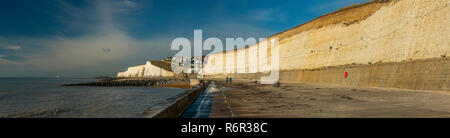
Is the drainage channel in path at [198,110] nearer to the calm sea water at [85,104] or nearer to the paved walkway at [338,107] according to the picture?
the paved walkway at [338,107]

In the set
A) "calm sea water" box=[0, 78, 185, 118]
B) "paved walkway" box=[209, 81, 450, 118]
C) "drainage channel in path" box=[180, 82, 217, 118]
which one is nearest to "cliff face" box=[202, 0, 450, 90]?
"paved walkway" box=[209, 81, 450, 118]

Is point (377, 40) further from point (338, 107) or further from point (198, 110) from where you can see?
point (198, 110)

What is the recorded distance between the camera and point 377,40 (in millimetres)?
30609

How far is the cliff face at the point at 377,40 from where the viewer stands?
822 inches

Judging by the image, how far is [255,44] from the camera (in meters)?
91.8

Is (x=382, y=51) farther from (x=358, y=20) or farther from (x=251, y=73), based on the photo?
(x=251, y=73)

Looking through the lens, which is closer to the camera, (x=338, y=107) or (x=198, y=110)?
(x=198, y=110)

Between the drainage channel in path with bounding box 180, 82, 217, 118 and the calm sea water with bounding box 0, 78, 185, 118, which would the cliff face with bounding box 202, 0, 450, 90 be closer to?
the drainage channel in path with bounding box 180, 82, 217, 118

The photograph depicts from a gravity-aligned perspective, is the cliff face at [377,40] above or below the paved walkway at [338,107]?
above

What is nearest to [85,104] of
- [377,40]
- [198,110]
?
[198,110]

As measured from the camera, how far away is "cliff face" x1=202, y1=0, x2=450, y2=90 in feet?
68.5

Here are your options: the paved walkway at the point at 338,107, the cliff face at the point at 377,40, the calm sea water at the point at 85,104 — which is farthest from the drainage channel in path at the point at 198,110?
the cliff face at the point at 377,40
